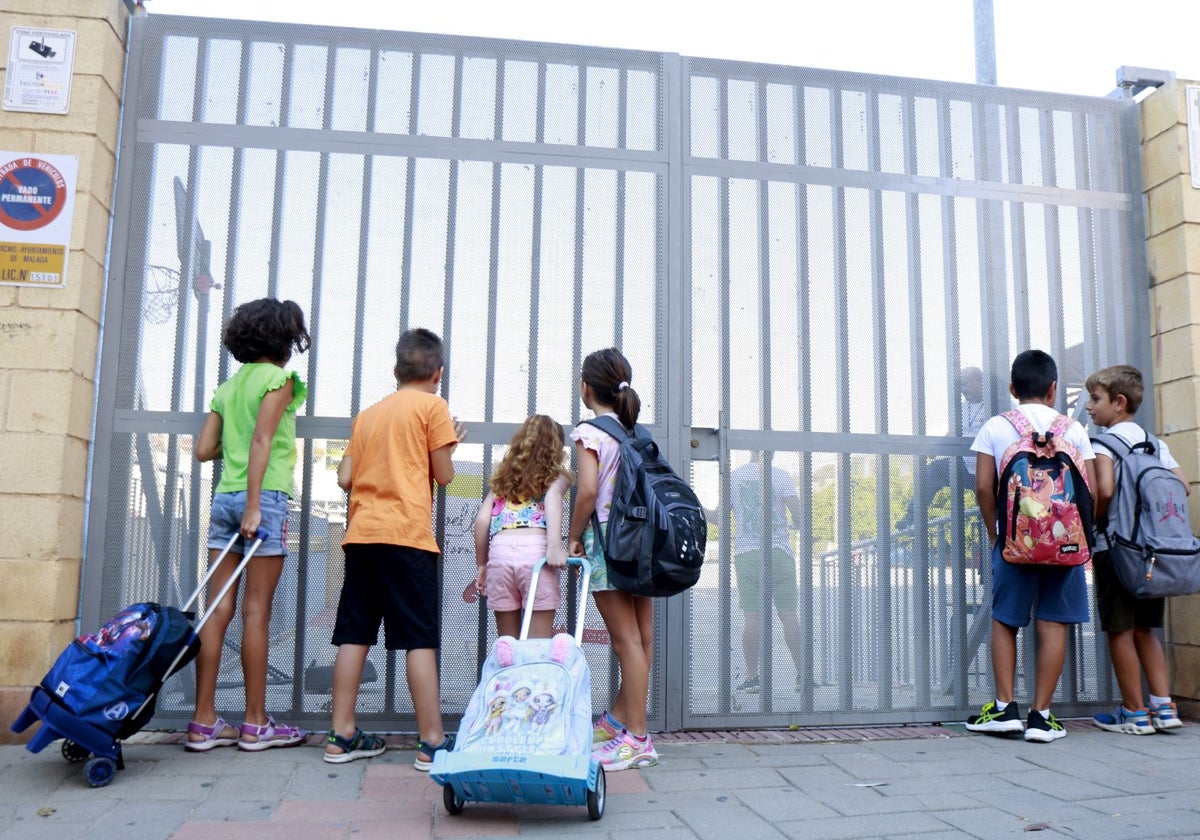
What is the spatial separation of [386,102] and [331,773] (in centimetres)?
298

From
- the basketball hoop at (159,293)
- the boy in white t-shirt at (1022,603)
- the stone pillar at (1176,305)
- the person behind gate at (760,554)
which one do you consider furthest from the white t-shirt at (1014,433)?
the basketball hoop at (159,293)

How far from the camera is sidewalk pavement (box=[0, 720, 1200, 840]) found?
9.84 ft

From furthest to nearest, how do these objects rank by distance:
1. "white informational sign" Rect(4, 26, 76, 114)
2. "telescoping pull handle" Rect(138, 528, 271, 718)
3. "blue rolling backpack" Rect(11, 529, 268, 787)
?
"white informational sign" Rect(4, 26, 76, 114)
"telescoping pull handle" Rect(138, 528, 271, 718)
"blue rolling backpack" Rect(11, 529, 268, 787)

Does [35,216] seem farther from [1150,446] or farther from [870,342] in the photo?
[1150,446]

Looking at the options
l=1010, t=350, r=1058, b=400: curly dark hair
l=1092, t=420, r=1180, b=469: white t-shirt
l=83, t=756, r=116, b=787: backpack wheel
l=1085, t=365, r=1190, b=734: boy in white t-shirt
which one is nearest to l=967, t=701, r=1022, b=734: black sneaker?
l=1085, t=365, r=1190, b=734: boy in white t-shirt

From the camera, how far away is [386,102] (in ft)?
15.4

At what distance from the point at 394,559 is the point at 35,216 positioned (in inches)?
84.8

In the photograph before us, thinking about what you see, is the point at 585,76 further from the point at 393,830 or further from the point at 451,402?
the point at 393,830

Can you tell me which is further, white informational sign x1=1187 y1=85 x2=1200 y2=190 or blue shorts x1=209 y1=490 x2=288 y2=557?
white informational sign x1=1187 y1=85 x2=1200 y2=190

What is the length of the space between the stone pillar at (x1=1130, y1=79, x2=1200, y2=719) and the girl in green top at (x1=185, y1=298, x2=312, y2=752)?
13.7 ft

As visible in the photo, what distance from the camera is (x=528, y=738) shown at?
297 cm

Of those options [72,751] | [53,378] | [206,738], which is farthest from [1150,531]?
[53,378]

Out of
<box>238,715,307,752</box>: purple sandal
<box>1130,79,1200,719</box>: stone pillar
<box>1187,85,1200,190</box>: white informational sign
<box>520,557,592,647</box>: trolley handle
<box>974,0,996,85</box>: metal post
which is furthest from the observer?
<box>974,0,996,85</box>: metal post

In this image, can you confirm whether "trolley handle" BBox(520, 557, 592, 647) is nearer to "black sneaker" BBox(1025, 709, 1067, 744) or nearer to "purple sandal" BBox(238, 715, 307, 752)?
"purple sandal" BBox(238, 715, 307, 752)
